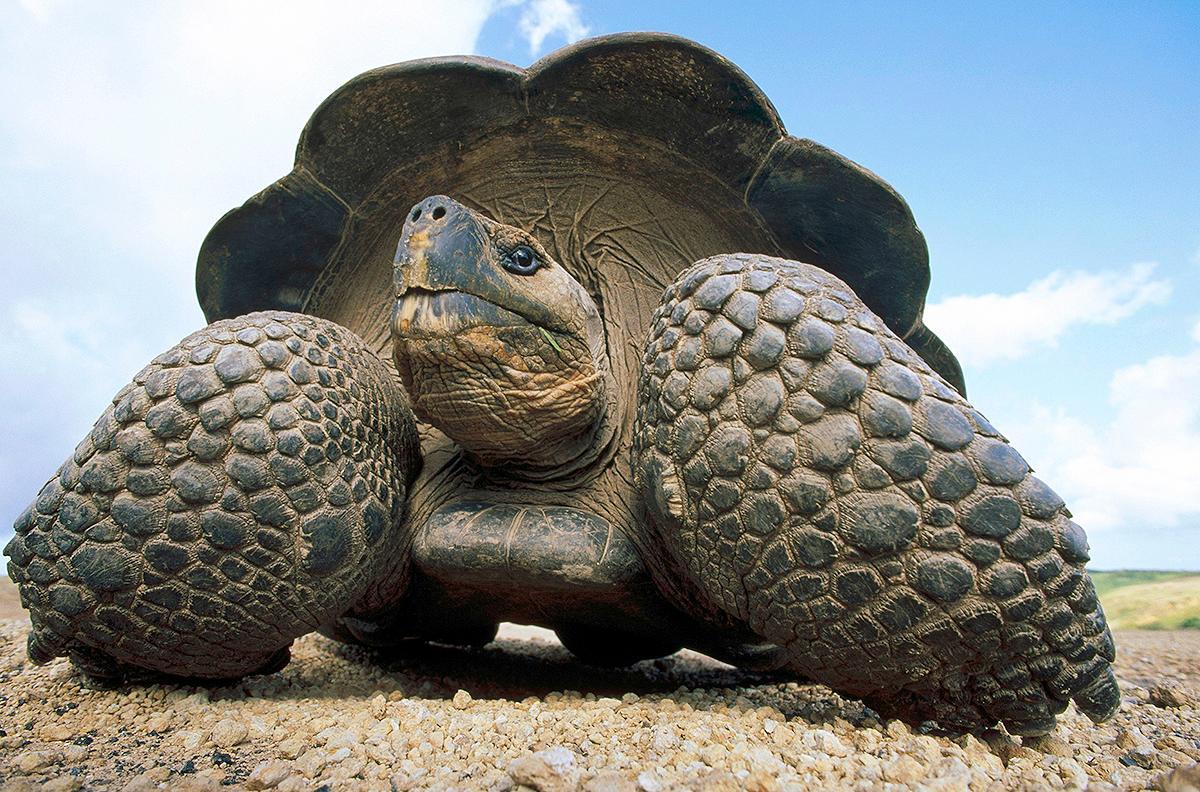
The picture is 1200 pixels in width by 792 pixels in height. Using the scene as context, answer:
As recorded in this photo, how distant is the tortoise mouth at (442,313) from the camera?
5.82ft

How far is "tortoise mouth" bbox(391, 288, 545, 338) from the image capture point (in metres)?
1.77

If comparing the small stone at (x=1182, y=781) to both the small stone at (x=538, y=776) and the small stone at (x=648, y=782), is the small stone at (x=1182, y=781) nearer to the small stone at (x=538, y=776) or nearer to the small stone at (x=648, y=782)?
the small stone at (x=648, y=782)

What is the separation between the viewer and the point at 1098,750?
164 centimetres

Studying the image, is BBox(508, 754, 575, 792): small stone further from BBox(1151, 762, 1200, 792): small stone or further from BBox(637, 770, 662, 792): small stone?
BBox(1151, 762, 1200, 792): small stone

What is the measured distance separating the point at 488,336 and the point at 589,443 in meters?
0.58

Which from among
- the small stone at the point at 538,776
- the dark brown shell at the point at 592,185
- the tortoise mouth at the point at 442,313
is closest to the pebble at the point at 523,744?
the small stone at the point at 538,776

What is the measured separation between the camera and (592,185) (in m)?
2.65

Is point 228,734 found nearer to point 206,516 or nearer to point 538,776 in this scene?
point 206,516

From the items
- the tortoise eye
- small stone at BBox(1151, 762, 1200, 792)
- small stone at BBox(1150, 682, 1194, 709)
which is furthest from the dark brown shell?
small stone at BBox(1151, 762, 1200, 792)

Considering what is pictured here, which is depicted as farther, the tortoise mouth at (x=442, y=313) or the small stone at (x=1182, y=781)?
the tortoise mouth at (x=442, y=313)

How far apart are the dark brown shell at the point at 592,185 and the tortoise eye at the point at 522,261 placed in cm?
63

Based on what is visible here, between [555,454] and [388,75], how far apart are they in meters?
1.38

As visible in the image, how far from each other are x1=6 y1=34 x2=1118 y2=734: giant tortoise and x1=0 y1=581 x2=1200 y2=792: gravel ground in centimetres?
13

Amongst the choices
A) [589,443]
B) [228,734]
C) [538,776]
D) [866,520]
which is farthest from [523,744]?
[589,443]
